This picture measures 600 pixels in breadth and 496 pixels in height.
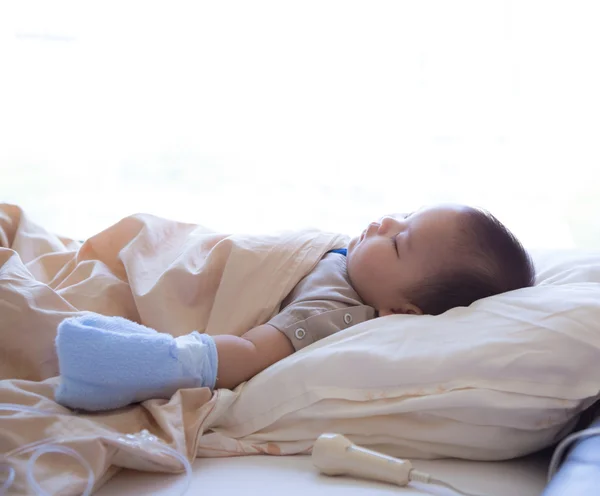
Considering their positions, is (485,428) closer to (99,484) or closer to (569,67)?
(99,484)

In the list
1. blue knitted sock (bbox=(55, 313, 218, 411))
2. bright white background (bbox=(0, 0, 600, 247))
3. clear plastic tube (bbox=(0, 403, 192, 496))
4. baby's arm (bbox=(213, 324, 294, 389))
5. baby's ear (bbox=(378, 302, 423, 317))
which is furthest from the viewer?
bright white background (bbox=(0, 0, 600, 247))

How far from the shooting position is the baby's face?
105cm

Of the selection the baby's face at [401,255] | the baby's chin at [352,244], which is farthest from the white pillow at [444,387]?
the baby's chin at [352,244]

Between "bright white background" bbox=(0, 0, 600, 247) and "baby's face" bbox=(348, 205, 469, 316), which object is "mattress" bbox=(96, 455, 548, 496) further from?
"bright white background" bbox=(0, 0, 600, 247)

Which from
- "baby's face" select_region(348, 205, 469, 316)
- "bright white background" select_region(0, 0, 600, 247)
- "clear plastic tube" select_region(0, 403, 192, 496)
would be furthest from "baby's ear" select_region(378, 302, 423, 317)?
"bright white background" select_region(0, 0, 600, 247)

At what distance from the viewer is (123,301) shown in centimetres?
112

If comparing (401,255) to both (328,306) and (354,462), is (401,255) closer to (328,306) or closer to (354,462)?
(328,306)

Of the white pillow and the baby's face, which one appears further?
the baby's face

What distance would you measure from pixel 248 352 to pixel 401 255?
267mm

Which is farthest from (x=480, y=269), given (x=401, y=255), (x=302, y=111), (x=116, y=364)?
(x=302, y=111)

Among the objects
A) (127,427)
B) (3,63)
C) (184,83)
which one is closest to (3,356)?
(127,427)

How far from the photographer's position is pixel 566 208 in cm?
175

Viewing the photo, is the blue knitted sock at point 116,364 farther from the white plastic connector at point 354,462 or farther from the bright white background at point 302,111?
the bright white background at point 302,111

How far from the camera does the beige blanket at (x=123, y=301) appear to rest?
787 millimetres
